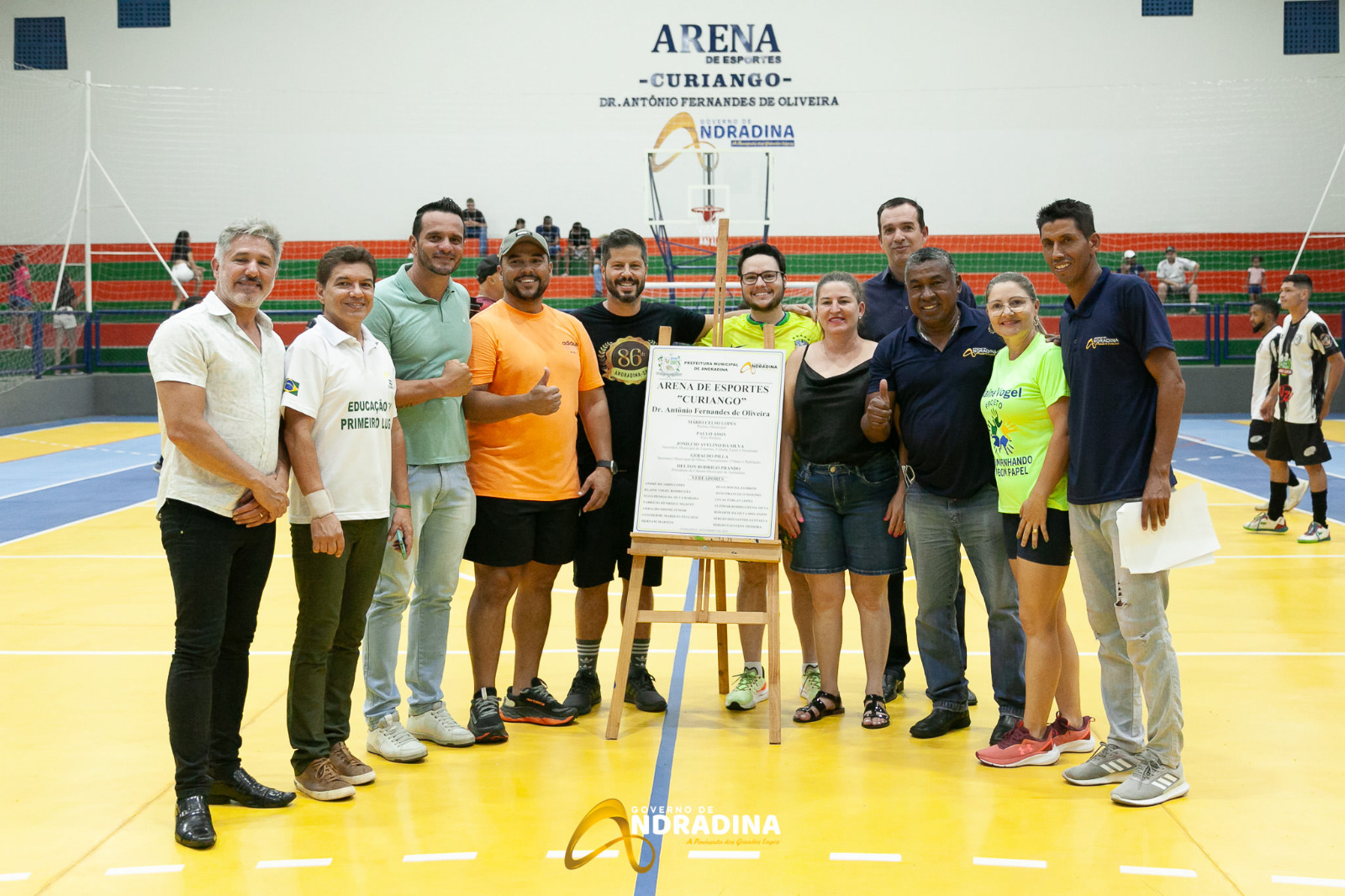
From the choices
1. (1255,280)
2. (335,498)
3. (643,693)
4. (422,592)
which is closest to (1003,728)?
(643,693)

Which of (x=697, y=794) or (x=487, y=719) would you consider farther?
(x=487, y=719)

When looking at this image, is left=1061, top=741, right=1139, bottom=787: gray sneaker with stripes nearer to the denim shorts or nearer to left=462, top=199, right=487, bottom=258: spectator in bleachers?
the denim shorts

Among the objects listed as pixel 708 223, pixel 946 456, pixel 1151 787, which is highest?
pixel 708 223

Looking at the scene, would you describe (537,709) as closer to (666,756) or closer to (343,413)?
(666,756)

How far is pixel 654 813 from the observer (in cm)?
402

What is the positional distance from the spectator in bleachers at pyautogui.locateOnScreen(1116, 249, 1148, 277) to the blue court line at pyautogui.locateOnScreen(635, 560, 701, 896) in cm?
1447

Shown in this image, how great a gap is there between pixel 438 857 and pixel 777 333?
114 inches

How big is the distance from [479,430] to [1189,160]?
22.7 metres

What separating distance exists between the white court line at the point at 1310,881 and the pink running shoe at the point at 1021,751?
1.10 m

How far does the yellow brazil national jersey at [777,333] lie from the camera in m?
5.41

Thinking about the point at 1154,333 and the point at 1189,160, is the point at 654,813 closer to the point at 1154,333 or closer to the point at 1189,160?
the point at 1154,333

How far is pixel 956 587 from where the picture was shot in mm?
4945

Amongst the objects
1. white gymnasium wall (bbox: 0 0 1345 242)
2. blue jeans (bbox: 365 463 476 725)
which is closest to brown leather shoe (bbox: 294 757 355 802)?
blue jeans (bbox: 365 463 476 725)

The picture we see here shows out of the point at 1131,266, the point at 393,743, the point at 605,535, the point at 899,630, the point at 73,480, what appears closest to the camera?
the point at 393,743
